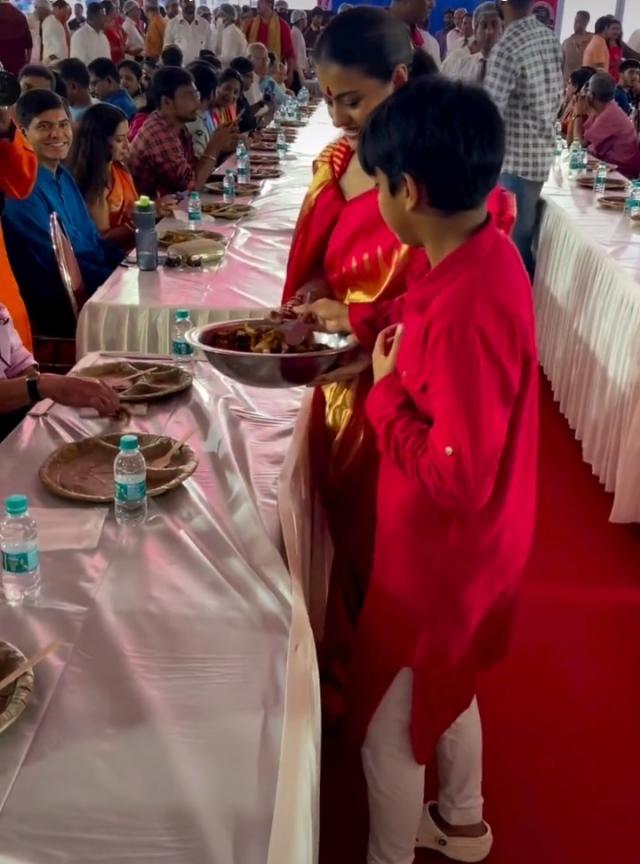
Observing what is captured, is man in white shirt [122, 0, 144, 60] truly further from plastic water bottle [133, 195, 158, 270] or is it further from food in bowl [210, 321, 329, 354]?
food in bowl [210, 321, 329, 354]

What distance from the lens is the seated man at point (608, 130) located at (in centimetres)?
450

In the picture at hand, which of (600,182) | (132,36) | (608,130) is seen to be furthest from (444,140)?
(132,36)

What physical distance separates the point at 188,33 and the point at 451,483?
945 cm

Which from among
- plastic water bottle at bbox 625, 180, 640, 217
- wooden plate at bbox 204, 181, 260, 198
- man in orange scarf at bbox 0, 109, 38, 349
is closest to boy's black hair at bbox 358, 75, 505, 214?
man in orange scarf at bbox 0, 109, 38, 349

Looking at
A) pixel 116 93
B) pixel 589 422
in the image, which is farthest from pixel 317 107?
pixel 589 422

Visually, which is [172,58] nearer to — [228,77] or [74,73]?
[228,77]

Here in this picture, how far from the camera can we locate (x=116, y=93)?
467cm

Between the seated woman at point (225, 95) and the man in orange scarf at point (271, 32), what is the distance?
4.32 m

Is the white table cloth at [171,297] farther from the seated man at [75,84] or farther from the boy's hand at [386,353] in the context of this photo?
the seated man at [75,84]

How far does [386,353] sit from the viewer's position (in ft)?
3.54

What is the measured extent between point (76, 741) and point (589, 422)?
221 cm

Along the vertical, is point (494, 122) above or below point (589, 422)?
above

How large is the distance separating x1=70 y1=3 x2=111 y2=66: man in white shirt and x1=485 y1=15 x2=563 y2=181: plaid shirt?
5.25m

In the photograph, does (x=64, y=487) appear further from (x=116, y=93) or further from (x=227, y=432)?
(x=116, y=93)
